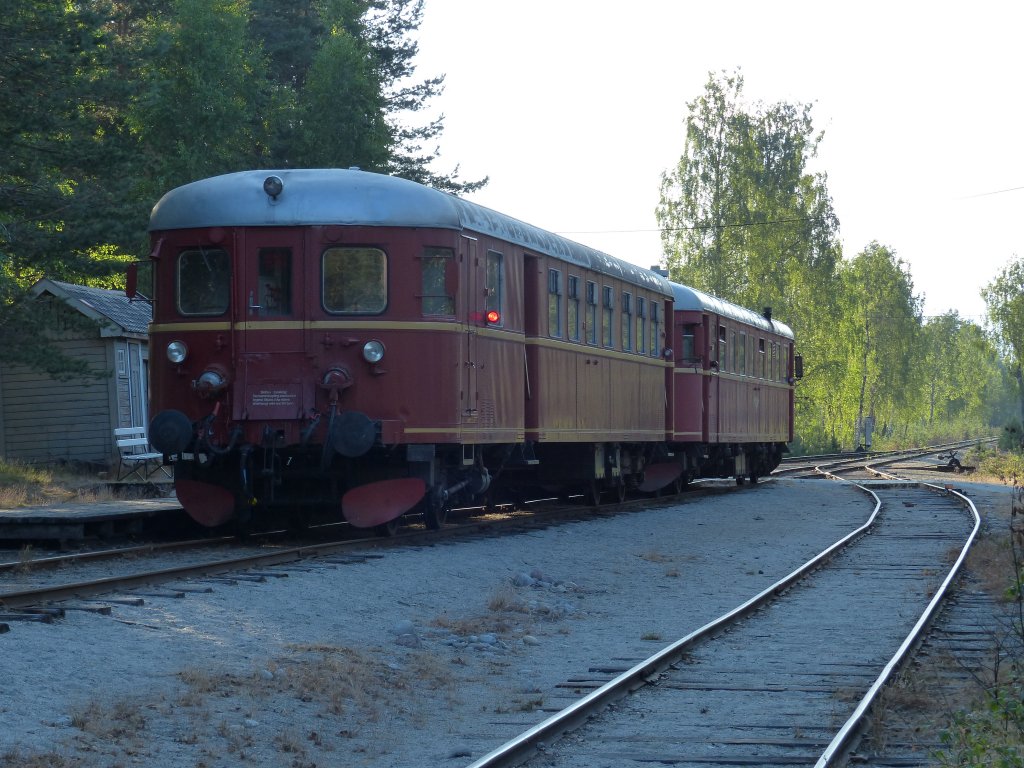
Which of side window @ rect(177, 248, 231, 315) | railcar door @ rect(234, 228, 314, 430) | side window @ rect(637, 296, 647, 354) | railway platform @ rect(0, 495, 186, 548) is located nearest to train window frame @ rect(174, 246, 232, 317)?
side window @ rect(177, 248, 231, 315)

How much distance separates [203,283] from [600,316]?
21.4 feet

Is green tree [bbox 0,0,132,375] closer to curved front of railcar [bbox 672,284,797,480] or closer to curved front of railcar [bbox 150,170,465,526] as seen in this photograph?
curved front of railcar [bbox 150,170,465,526]

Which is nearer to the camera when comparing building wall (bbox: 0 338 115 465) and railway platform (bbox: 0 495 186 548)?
railway platform (bbox: 0 495 186 548)

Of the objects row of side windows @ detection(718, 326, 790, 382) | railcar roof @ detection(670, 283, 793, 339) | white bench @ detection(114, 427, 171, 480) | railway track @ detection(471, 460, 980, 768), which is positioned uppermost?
railcar roof @ detection(670, 283, 793, 339)

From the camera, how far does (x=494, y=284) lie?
1480 centimetres

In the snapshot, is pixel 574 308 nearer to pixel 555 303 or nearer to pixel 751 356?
pixel 555 303

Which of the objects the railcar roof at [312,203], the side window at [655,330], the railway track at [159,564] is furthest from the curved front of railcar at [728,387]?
the railcar roof at [312,203]

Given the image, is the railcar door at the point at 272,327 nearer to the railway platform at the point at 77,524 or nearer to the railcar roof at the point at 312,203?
the railcar roof at the point at 312,203

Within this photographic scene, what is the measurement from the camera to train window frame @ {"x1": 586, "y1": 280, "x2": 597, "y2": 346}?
18156 mm

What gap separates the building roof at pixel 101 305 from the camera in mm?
26984

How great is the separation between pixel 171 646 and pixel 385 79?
136 feet

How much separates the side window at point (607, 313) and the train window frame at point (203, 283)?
6.56 meters

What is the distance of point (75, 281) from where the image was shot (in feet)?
102

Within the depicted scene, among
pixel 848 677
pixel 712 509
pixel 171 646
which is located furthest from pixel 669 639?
pixel 712 509
